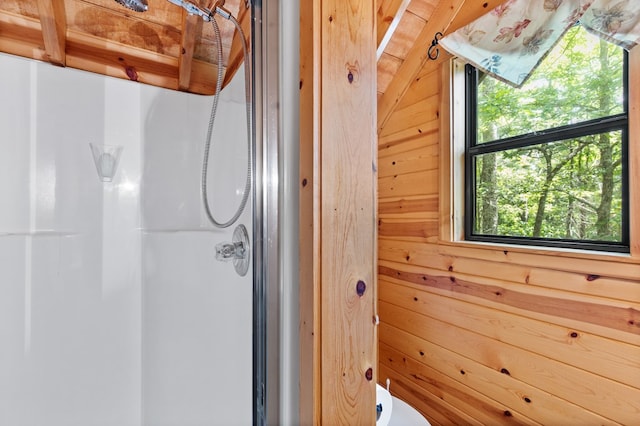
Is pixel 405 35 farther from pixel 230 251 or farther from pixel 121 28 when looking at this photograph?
pixel 230 251

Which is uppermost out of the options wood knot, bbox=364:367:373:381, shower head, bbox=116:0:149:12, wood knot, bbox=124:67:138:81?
shower head, bbox=116:0:149:12

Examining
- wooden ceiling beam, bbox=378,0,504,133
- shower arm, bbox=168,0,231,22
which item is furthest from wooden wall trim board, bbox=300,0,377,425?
wooden ceiling beam, bbox=378,0,504,133

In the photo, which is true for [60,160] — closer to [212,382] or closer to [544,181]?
[212,382]

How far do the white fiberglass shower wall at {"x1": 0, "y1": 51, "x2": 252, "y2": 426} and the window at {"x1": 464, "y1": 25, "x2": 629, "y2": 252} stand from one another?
3.92ft

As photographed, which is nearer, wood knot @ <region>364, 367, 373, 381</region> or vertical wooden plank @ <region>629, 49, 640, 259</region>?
wood knot @ <region>364, 367, 373, 381</region>

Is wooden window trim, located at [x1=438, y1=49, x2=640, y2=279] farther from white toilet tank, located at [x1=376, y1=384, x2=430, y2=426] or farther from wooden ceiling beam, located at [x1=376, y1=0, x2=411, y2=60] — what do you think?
white toilet tank, located at [x1=376, y1=384, x2=430, y2=426]

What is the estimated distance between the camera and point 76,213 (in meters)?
1.33

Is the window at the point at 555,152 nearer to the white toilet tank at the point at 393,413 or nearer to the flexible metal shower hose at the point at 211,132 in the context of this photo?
the white toilet tank at the point at 393,413

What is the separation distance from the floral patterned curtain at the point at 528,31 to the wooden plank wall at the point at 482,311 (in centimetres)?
11

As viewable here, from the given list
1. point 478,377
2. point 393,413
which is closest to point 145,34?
point 393,413

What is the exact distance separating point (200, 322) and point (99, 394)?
25.6 inches

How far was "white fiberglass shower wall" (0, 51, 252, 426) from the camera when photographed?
1198 mm

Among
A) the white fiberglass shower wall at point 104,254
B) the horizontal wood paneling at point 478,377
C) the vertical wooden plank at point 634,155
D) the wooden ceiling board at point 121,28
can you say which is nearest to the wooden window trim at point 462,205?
the vertical wooden plank at point 634,155

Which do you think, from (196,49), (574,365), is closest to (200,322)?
(196,49)
